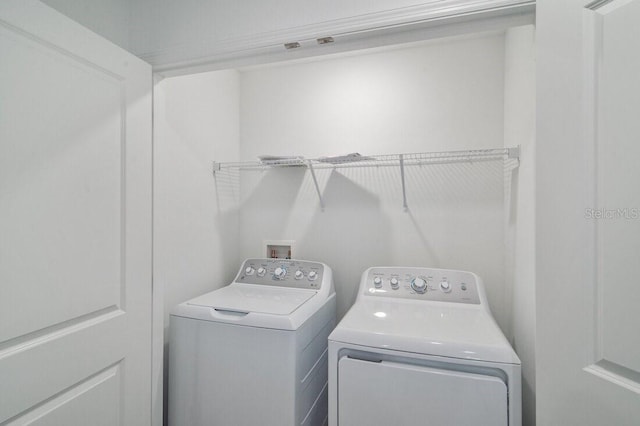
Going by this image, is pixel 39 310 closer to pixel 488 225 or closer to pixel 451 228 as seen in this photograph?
pixel 451 228

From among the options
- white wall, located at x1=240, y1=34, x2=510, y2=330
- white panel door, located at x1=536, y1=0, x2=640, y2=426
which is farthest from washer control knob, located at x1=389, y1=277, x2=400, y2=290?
white panel door, located at x1=536, y1=0, x2=640, y2=426

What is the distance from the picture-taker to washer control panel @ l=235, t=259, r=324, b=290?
1.76 m

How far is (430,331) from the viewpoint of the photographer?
44.6 inches

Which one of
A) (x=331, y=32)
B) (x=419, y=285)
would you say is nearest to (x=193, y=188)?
(x=331, y=32)

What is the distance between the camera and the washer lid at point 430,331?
1021 millimetres

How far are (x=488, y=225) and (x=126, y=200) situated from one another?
1933 mm

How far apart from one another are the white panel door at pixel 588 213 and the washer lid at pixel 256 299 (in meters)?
0.97

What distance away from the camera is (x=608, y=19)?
2.11ft

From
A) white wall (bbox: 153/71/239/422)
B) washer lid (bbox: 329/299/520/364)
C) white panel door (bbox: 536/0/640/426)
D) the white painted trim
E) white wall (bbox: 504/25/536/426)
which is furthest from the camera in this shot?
white wall (bbox: 153/71/239/422)

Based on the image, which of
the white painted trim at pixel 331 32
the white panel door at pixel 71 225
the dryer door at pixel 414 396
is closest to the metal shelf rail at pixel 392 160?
the white painted trim at pixel 331 32

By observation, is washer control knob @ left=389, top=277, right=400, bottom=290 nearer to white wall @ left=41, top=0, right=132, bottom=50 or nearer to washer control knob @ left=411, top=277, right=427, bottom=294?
washer control knob @ left=411, top=277, right=427, bottom=294

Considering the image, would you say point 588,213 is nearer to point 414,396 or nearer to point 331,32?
point 414,396

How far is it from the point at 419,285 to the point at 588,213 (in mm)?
988

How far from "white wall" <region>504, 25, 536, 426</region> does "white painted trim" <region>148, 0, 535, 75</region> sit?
48cm
